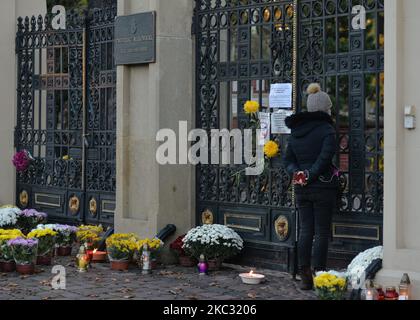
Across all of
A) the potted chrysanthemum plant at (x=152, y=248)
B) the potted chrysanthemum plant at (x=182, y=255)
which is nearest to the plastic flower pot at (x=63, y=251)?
the potted chrysanthemum plant at (x=152, y=248)

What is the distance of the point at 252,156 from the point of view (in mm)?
11062

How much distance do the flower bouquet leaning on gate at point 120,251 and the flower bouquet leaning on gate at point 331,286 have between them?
10.0 feet

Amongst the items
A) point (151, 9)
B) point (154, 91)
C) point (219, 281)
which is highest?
point (151, 9)

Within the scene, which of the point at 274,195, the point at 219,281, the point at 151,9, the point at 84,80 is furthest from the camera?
the point at 84,80

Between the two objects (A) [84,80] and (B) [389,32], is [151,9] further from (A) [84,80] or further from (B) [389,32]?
(B) [389,32]

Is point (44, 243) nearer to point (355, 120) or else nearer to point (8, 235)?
point (8, 235)

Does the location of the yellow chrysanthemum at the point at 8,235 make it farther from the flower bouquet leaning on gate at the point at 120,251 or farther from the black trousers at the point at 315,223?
the black trousers at the point at 315,223

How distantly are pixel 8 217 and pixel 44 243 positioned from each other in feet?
7.18

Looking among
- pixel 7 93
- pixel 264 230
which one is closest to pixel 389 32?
pixel 264 230

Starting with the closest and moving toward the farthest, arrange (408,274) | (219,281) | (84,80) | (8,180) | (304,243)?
(408,274) → (304,243) → (219,281) → (84,80) → (8,180)

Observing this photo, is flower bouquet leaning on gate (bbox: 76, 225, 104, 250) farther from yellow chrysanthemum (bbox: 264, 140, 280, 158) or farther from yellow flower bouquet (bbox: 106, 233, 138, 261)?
yellow chrysanthemum (bbox: 264, 140, 280, 158)

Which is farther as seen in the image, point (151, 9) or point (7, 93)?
point (7, 93)

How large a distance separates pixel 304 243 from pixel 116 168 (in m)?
3.66

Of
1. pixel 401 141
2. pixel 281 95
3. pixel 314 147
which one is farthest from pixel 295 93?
pixel 401 141
